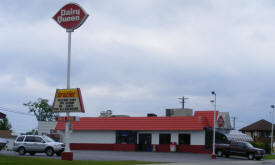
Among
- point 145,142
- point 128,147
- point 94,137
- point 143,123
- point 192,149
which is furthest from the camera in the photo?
point 94,137

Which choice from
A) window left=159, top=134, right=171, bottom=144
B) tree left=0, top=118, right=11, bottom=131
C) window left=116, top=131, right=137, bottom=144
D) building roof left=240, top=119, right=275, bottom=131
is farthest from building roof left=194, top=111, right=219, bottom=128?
tree left=0, top=118, right=11, bottom=131

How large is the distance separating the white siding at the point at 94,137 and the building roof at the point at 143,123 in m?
0.92

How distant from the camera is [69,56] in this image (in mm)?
28750

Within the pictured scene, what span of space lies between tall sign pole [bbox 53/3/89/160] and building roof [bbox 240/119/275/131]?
6324 cm

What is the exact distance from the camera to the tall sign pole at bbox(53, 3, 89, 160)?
28.0 metres

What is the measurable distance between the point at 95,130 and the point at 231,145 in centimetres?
1810

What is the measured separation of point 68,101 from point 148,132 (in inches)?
983

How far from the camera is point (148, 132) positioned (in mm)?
52469

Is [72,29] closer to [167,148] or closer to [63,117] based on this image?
[63,117]

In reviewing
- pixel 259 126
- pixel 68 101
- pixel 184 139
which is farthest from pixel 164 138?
pixel 259 126

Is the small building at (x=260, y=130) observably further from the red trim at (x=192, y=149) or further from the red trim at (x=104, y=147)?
the red trim at (x=104, y=147)

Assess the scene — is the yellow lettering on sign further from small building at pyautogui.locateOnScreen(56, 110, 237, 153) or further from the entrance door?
the entrance door

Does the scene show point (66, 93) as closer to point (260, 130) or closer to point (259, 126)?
point (260, 130)

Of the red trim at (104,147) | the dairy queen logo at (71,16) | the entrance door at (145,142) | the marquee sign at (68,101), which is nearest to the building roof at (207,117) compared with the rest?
the entrance door at (145,142)
